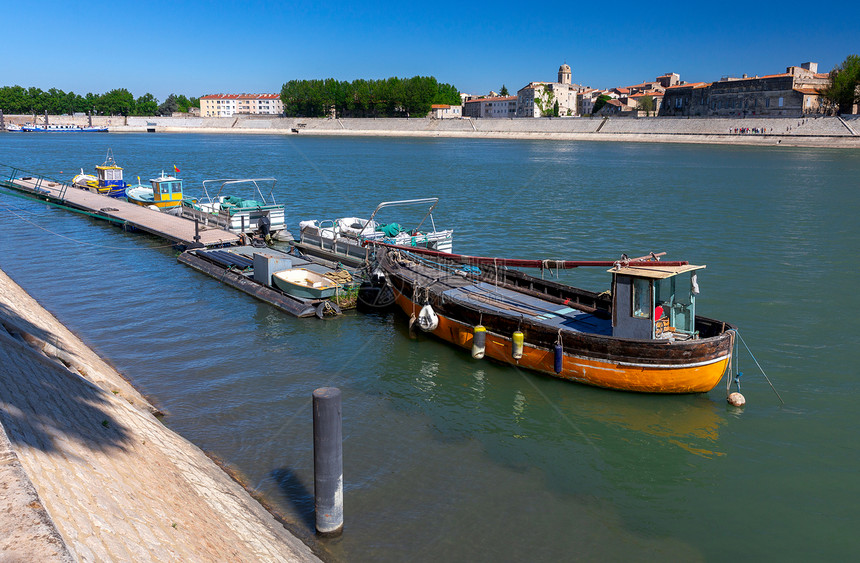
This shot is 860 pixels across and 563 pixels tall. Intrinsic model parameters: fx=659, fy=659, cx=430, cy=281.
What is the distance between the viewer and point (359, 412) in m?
13.4

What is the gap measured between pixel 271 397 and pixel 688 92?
519 ft

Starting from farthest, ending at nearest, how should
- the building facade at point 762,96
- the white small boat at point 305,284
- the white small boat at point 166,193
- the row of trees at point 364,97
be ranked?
1. the row of trees at point 364,97
2. the building facade at point 762,96
3. the white small boat at point 166,193
4. the white small boat at point 305,284

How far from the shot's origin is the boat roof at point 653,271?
44.1 feet

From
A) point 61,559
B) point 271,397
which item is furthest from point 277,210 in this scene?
point 61,559

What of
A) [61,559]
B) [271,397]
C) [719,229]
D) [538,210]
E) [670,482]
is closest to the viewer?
[61,559]

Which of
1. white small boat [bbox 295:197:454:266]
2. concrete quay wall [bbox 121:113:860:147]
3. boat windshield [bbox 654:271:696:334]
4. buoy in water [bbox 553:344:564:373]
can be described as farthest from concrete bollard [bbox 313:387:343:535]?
concrete quay wall [bbox 121:113:860:147]

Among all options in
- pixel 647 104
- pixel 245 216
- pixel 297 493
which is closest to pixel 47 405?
pixel 297 493

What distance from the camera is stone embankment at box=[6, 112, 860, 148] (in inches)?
4279

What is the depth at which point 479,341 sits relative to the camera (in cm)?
1561

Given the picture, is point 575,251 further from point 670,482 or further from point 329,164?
point 329,164

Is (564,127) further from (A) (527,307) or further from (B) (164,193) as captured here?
(A) (527,307)

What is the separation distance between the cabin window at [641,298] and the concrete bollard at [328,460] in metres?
7.76

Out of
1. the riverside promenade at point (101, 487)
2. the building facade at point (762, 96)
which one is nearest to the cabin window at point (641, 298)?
the riverside promenade at point (101, 487)

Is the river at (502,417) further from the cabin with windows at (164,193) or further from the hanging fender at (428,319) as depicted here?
the cabin with windows at (164,193)
